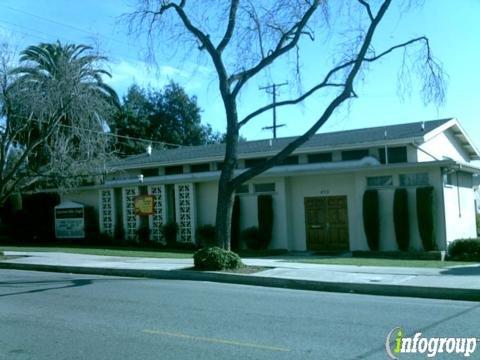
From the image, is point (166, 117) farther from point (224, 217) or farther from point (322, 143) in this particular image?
point (224, 217)

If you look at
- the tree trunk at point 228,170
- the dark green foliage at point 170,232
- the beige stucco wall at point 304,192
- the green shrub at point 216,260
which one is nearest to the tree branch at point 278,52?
the tree trunk at point 228,170

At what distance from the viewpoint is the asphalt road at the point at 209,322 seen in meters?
7.46

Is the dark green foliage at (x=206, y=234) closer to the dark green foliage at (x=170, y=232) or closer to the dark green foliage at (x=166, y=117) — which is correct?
the dark green foliage at (x=170, y=232)

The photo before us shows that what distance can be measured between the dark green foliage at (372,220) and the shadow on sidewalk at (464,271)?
6.62m

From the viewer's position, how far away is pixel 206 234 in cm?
2681

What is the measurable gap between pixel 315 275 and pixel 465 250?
8202mm

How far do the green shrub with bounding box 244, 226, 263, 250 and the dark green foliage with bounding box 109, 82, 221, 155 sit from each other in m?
33.6

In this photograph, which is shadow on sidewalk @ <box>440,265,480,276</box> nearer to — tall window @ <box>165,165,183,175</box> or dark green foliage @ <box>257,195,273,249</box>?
dark green foliage @ <box>257,195,273,249</box>

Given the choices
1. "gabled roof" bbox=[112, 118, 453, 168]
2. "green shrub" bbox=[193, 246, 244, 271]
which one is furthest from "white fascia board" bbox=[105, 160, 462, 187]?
"green shrub" bbox=[193, 246, 244, 271]

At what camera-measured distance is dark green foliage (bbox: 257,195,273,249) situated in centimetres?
2523

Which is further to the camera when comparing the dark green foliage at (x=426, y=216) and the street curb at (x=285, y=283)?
the dark green foliage at (x=426, y=216)

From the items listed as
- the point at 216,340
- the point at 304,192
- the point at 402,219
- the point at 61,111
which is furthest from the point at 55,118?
the point at 216,340

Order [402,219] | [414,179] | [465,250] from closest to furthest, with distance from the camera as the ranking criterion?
[465,250] → [402,219] → [414,179]

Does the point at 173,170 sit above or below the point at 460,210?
above
